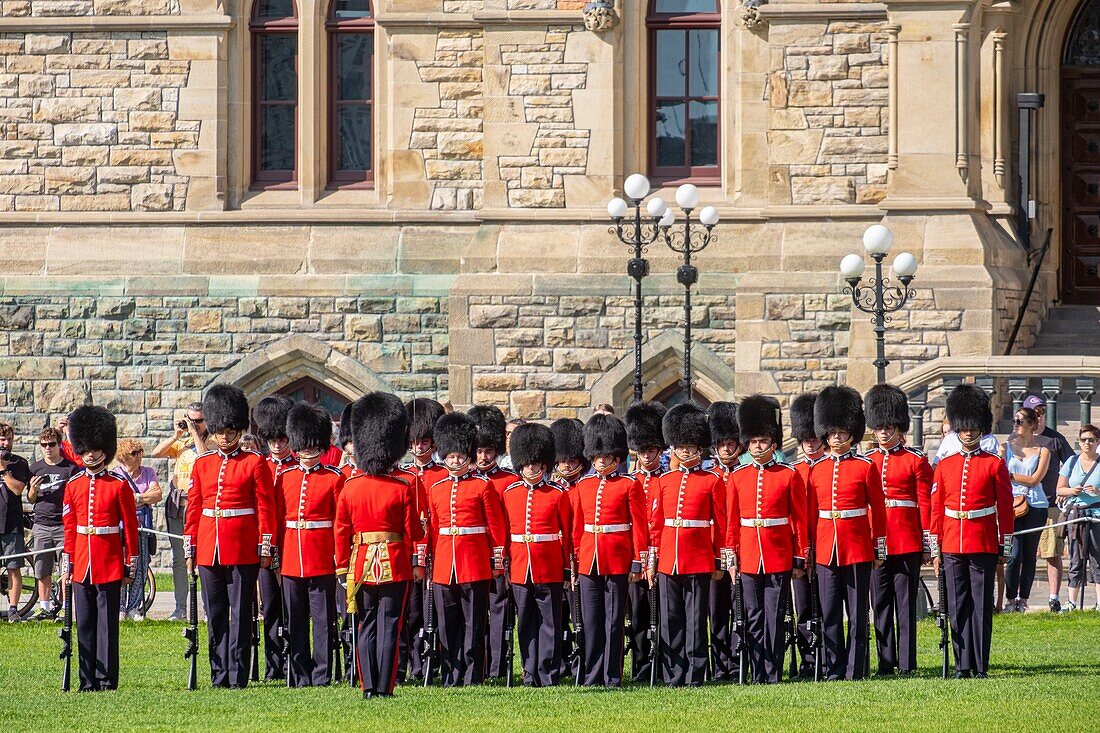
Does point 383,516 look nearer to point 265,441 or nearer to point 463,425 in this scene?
point 463,425

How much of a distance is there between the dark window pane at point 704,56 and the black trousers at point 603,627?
8729 millimetres

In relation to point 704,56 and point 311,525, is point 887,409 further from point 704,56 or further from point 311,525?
point 704,56

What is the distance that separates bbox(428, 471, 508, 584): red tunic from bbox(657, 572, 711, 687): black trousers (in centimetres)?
87

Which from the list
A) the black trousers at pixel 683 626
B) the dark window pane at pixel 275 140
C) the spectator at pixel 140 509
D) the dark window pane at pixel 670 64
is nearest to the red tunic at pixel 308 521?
the black trousers at pixel 683 626

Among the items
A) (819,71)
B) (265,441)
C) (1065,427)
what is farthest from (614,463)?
Answer: (819,71)

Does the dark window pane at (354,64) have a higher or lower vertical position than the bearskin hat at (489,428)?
higher

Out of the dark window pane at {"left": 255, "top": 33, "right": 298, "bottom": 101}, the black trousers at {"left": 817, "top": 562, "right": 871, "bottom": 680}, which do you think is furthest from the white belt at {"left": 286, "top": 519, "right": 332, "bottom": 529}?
the dark window pane at {"left": 255, "top": 33, "right": 298, "bottom": 101}

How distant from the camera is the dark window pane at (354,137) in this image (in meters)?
19.5

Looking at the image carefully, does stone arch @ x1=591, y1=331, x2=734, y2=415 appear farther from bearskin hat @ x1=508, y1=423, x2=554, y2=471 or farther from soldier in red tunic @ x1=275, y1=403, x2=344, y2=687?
soldier in red tunic @ x1=275, y1=403, x2=344, y2=687

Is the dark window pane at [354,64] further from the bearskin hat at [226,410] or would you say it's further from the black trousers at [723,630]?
the black trousers at [723,630]

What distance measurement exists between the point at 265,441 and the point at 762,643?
2.98 meters

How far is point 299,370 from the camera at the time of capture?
62.9 feet

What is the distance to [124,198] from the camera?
19.3 m

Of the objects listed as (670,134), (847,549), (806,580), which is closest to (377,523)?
(806,580)
